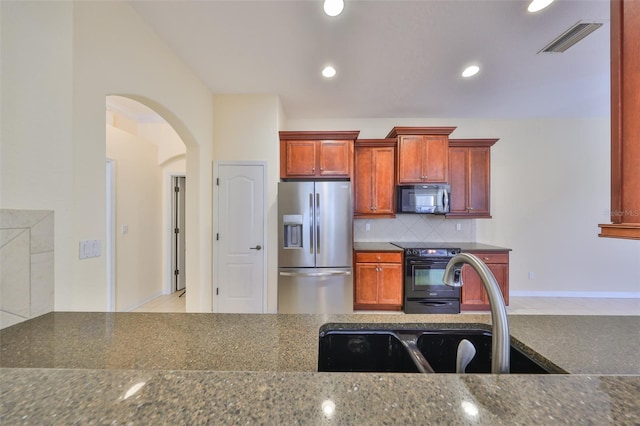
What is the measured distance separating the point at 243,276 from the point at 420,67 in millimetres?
3249

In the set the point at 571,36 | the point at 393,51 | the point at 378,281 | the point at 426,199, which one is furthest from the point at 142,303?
the point at 571,36

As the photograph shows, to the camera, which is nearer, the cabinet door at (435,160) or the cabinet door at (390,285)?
the cabinet door at (390,285)

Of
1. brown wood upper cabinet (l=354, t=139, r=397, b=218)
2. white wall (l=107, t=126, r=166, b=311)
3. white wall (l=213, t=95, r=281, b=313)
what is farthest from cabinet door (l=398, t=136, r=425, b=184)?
white wall (l=107, t=126, r=166, b=311)

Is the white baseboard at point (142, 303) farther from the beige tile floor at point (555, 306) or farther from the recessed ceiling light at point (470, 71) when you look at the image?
the recessed ceiling light at point (470, 71)

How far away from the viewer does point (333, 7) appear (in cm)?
179

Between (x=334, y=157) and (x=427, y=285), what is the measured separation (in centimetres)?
213

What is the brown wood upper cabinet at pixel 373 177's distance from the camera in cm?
352

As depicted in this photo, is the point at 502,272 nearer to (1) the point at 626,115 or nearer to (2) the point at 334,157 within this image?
(2) the point at 334,157

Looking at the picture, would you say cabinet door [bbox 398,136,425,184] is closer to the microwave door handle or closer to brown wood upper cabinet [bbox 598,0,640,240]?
the microwave door handle

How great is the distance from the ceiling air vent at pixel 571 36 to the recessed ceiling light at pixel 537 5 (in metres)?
0.49

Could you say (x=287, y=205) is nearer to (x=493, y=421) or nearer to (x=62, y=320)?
(x=62, y=320)

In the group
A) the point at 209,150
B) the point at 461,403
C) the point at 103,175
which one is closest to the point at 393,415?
the point at 461,403

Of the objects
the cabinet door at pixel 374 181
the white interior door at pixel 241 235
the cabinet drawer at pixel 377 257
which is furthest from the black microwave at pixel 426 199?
the white interior door at pixel 241 235

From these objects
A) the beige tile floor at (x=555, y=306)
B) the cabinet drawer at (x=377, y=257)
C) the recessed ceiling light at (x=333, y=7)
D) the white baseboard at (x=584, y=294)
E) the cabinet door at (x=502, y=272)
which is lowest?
the beige tile floor at (x=555, y=306)
